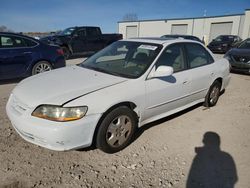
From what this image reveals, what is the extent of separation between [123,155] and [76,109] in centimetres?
101

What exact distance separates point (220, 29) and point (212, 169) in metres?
26.8

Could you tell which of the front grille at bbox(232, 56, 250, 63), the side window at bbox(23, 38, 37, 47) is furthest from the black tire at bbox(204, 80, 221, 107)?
the side window at bbox(23, 38, 37, 47)

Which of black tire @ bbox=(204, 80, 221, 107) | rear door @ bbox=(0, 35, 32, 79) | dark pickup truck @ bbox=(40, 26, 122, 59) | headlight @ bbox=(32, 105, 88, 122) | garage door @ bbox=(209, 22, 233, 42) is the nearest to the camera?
headlight @ bbox=(32, 105, 88, 122)

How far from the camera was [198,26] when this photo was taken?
90.7ft

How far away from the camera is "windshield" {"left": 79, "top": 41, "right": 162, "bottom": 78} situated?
3.40m

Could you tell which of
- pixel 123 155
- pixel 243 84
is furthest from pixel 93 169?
pixel 243 84

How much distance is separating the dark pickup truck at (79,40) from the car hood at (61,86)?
939 centimetres

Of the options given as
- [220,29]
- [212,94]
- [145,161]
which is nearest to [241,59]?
[212,94]

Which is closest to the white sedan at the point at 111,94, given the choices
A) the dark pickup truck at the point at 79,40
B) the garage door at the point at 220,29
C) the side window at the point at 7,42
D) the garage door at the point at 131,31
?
the side window at the point at 7,42

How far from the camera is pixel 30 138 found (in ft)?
8.91

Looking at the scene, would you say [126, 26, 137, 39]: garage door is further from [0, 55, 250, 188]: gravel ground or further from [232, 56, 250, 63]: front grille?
[0, 55, 250, 188]: gravel ground

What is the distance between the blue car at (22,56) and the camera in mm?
5988

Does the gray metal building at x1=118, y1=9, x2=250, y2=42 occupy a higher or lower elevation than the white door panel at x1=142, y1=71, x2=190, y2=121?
higher

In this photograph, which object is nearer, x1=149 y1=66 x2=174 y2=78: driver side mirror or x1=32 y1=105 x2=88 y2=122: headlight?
x1=32 y1=105 x2=88 y2=122: headlight
